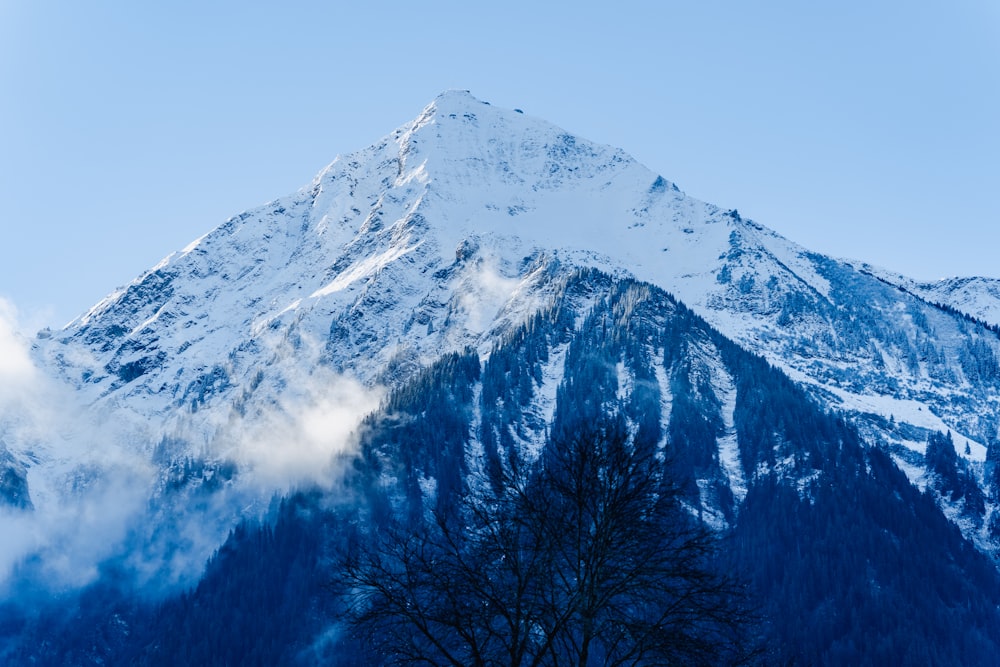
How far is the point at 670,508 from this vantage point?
22.8 meters

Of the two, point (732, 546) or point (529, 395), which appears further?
point (529, 395)

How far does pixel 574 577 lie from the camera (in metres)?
23.1

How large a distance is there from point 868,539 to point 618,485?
142 m

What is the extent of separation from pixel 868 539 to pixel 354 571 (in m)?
143

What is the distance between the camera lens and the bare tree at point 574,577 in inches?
830

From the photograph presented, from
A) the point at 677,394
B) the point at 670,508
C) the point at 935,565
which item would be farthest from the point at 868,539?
the point at 670,508

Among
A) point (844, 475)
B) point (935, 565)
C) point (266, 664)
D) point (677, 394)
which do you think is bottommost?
point (266, 664)

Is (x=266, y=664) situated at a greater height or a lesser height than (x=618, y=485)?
greater

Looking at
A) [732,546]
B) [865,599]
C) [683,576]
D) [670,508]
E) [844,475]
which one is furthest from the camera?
[844,475]

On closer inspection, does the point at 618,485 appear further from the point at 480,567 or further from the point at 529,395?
the point at 529,395

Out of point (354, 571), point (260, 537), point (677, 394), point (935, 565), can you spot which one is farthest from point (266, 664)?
point (354, 571)

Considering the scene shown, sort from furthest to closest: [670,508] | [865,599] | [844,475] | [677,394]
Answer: [677,394]
[844,475]
[865,599]
[670,508]

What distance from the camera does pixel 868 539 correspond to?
153 meters

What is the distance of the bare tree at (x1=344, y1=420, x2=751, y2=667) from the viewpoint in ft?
69.2
